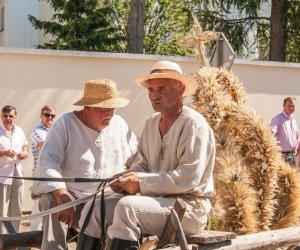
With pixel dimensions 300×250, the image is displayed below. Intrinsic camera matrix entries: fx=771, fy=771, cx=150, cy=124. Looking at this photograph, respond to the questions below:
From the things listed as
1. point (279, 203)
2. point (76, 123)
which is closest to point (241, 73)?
point (279, 203)

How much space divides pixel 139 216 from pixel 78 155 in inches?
40.6

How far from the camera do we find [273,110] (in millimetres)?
12602

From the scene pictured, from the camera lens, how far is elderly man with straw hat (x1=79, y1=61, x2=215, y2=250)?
4.32 m

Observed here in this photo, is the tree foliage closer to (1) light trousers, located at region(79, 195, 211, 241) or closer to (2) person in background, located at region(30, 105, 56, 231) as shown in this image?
(2) person in background, located at region(30, 105, 56, 231)

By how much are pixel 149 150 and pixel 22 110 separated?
6447 mm

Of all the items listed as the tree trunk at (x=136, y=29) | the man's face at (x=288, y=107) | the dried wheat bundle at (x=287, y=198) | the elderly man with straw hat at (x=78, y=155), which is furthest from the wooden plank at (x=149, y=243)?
the tree trunk at (x=136, y=29)

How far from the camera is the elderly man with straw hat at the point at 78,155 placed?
197 inches

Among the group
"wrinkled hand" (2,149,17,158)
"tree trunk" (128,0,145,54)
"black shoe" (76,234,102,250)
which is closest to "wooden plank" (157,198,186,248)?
"black shoe" (76,234,102,250)

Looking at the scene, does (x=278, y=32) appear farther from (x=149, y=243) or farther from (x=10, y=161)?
(x=149, y=243)

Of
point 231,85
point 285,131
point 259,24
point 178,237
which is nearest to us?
point 178,237

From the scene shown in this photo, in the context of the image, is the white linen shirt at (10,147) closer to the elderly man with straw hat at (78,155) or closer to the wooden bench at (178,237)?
the elderly man with straw hat at (78,155)

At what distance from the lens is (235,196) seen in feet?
18.1

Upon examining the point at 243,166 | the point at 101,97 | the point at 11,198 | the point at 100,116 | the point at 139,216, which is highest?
the point at 101,97

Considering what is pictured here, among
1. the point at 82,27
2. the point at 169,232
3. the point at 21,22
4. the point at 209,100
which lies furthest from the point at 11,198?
the point at 21,22
